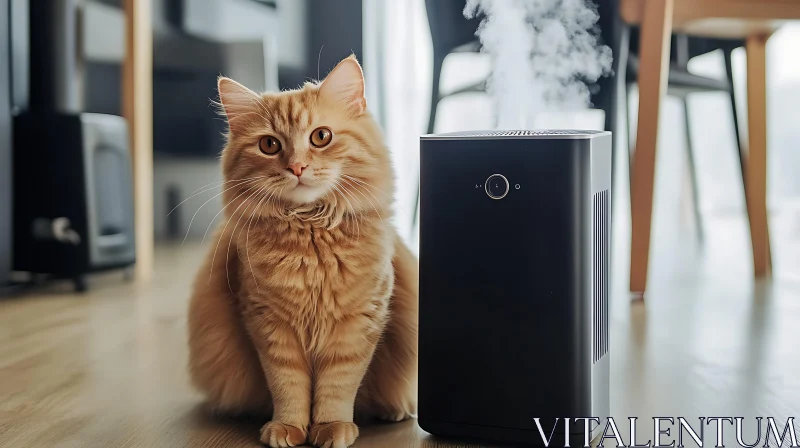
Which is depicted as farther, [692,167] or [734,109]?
[692,167]

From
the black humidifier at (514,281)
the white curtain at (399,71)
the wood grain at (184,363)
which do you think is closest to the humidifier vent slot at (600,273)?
the black humidifier at (514,281)

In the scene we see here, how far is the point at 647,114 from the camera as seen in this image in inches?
70.3

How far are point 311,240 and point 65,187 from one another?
52.4 inches

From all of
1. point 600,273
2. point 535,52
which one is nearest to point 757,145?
point 535,52

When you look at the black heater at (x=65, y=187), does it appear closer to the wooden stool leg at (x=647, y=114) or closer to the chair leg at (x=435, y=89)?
the chair leg at (x=435, y=89)

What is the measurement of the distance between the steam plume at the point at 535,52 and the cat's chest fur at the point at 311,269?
61 cm

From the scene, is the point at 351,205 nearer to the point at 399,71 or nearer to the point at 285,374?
the point at 285,374

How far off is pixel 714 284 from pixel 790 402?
1.06 m

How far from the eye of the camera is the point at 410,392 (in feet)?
3.44

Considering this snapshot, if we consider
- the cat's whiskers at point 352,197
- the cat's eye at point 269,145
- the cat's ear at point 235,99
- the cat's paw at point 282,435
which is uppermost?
the cat's ear at point 235,99

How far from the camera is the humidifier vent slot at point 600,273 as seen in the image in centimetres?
89

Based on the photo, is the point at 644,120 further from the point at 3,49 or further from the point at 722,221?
the point at 722,221

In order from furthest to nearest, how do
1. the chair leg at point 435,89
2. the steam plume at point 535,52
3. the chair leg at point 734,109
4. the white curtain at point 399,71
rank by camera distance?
1. the white curtain at point 399,71
2. the chair leg at point 734,109
3. the chair leg at point 435,89
4. the steam plume at point 535,52

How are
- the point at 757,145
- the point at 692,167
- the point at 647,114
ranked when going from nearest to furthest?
1. the point at 647,114
2. the point at 757,145
3. the point at 692,167
